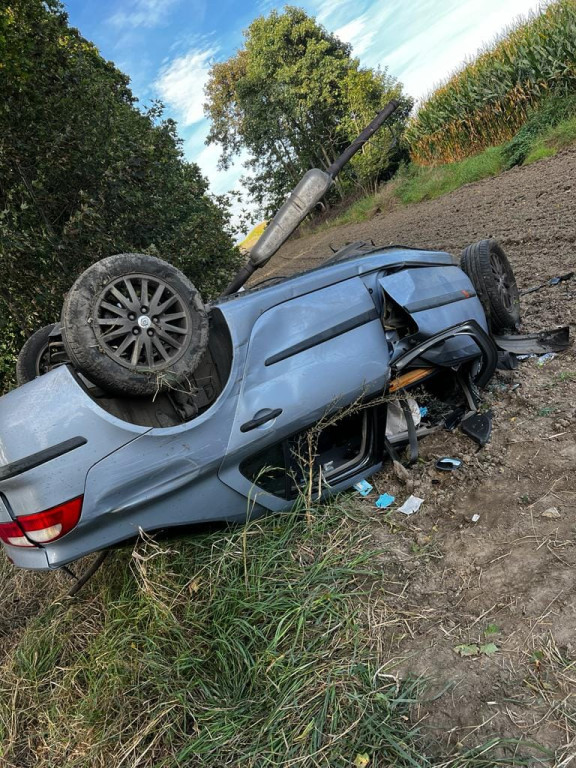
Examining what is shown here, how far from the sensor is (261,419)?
239 cm

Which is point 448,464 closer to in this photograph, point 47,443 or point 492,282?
point 492,282

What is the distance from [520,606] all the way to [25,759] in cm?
212

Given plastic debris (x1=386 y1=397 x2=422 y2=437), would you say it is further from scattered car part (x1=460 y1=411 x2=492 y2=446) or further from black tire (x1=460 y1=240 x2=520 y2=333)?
black tire (x1=460 y1=240 x2=520 y2=333)

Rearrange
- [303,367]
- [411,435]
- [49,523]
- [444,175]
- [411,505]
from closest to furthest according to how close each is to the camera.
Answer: [49,523], [303,367], [411,505], [411,435], [444,175]

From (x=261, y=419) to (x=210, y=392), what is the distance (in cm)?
54

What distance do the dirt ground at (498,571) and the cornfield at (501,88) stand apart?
1112 centimetres

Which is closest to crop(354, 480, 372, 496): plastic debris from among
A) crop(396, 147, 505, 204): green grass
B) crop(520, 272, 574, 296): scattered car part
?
crop(520, 272, 574, 296): scattered car part

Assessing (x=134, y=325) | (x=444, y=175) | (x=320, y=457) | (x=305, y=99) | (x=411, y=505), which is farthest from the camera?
(x=305, y=99)

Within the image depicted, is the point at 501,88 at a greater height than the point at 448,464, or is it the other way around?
the point at 501,88

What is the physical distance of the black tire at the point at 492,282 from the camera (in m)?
3.81

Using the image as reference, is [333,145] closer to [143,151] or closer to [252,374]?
[143,151]

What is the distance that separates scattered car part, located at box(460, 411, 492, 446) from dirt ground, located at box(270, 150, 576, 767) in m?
0.06

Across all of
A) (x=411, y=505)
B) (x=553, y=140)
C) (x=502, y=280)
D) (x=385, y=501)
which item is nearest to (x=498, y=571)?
(x=411, y=505)

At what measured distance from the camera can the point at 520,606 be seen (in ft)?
6.25
